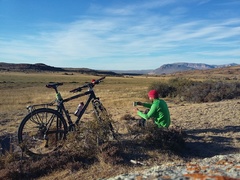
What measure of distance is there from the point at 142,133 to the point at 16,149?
9.66 feet

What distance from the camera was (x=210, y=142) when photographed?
754cm

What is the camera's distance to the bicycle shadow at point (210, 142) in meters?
6.82

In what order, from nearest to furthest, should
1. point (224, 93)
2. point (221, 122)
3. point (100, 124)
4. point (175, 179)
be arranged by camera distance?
point (175, 179), point (100, 124), point (221, 122), point (224, 93)

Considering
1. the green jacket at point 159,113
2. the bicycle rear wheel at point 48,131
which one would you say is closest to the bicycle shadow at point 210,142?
the green jacket at point 159,113

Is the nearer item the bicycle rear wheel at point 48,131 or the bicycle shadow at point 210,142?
the bicycle rear wheel at point 48,131

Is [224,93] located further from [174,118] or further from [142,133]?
[142,133]

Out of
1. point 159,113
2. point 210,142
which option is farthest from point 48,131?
point 210,142

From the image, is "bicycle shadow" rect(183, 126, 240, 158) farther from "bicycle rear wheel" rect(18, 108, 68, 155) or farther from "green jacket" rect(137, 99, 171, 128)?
"bicycle rear wheel" rect(18, 108, 68, 155)

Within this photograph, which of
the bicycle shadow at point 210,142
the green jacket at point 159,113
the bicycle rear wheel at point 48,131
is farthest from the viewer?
the green jacket at point 159,113

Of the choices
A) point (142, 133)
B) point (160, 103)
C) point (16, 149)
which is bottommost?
point (16, 149)

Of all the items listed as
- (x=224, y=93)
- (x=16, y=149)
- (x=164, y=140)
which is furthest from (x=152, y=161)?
(x=224, y=93)

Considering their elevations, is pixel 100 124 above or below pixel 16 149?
above

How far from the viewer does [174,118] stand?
35.1 feet

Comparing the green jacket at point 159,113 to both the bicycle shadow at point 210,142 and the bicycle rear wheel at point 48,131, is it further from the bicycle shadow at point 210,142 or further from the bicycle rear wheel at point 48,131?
the bicycle rear wheel at point 48,131
